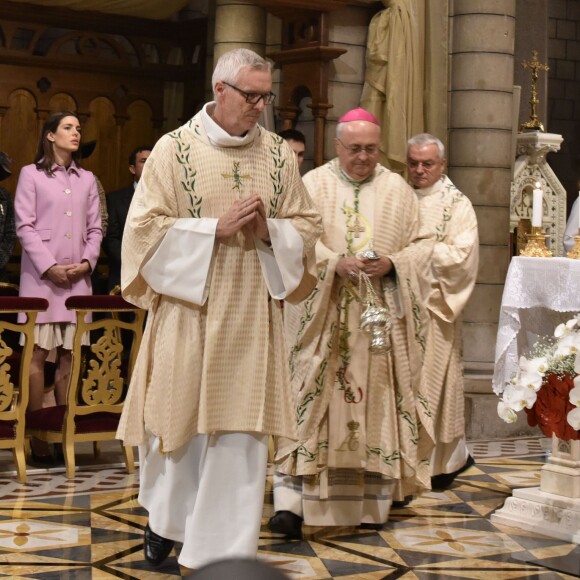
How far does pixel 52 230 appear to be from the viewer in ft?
22.3

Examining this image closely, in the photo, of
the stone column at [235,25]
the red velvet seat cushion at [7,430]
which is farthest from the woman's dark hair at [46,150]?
the stone column at [235,25]

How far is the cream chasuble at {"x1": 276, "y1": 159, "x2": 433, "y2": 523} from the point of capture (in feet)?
17.1

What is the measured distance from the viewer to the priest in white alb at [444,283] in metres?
6.19

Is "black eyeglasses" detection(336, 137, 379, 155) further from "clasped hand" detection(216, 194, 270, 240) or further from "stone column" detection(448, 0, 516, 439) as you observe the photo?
"stone column" detection(448, 0, 516, 439)

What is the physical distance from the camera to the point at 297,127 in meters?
8.25

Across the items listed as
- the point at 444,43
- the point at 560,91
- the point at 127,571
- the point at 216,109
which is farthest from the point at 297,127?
the point at 560,91

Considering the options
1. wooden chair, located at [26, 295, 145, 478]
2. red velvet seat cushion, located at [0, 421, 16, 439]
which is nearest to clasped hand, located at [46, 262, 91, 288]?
wooden chair, located at [26, 295, 145, 478]

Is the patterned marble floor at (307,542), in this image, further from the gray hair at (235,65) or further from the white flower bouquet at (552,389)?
the gray hair at (235,65)

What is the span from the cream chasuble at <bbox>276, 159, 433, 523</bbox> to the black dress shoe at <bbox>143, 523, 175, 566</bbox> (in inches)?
31.7

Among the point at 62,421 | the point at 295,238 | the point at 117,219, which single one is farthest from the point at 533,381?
the point at 117,219

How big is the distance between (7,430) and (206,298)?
219 cm

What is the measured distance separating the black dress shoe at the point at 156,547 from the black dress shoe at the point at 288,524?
711 mm

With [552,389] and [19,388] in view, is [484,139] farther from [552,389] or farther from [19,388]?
[19,388]

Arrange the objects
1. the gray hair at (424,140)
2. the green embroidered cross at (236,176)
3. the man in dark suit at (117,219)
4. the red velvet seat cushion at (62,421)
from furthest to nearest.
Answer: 1. the man in dark suit at (117,219)
2. the red velvet seat cushion at (62,421)
3. the gray hair at (424,140)
4. the green embroidered cross at (236,176)
